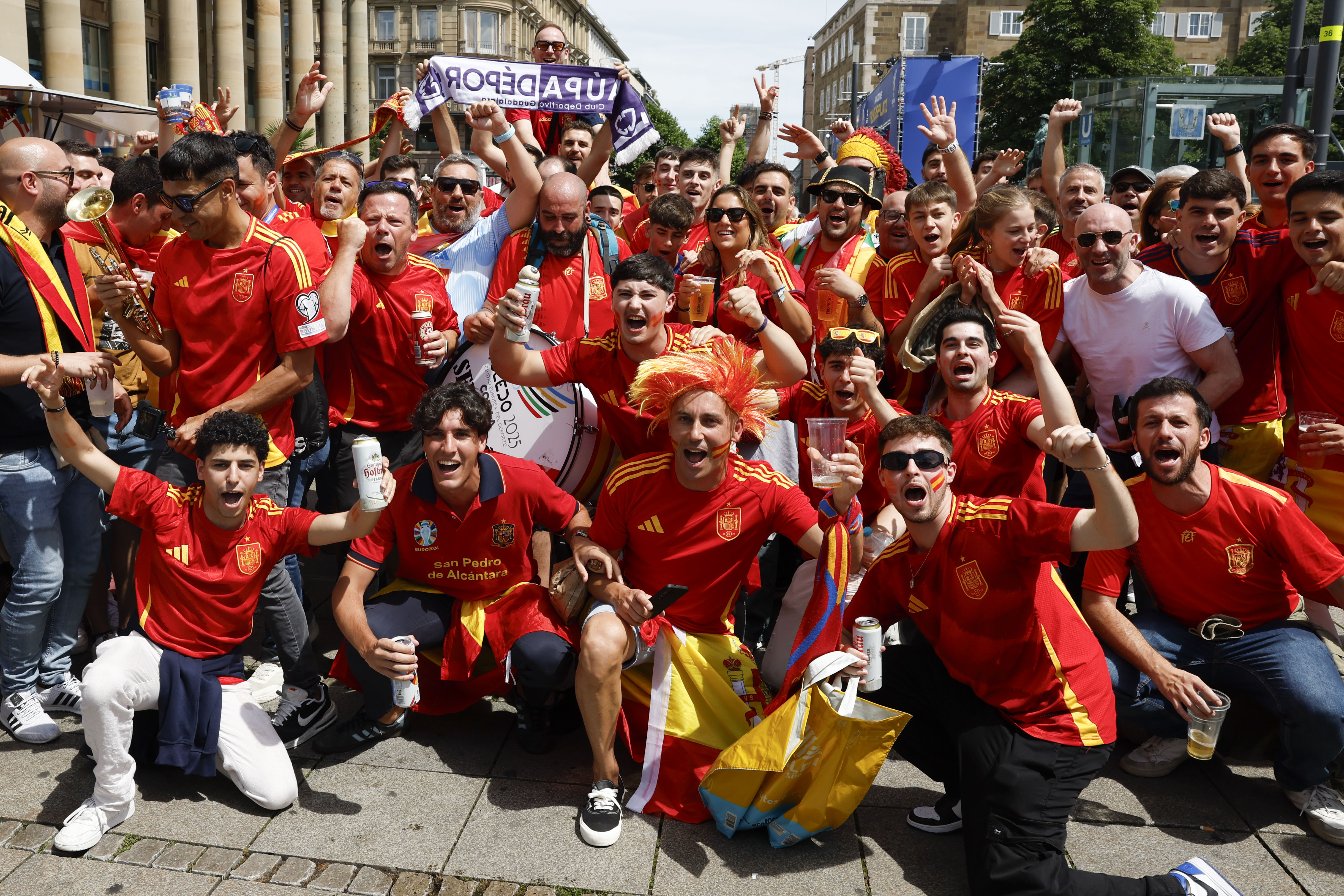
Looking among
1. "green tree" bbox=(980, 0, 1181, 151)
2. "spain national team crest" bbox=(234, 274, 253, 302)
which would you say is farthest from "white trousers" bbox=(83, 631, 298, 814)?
"green tree" bbox=(980, 0, 1181, 151)

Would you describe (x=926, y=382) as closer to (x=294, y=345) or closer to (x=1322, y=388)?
(x=1322, y=388)

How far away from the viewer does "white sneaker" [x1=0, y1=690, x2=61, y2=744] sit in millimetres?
3900

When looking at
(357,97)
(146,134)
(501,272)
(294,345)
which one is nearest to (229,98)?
(146,134)

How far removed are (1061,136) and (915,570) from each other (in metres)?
4.15

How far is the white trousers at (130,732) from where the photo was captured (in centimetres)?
339

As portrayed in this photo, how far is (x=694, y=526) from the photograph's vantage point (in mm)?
3834

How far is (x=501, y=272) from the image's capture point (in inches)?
202

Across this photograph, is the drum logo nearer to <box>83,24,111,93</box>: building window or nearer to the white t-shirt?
the white t-shirt

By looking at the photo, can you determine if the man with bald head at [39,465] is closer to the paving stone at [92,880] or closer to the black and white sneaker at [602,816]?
the paving stone at [92,880]

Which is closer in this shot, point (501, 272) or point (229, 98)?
point (501, 272)

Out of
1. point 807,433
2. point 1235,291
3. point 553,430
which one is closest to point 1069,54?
point 1235,291

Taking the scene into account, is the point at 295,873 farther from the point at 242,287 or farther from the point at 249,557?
the point at 242,287

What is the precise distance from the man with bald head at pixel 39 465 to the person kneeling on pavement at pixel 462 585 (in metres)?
1.18

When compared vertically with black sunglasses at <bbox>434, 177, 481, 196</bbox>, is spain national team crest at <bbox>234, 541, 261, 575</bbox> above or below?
below
